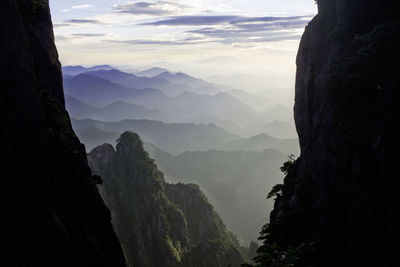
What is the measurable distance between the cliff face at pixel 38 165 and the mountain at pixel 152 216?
264 feet

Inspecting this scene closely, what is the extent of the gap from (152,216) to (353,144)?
3997 inches

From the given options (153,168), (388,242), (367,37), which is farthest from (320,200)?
(153,168)

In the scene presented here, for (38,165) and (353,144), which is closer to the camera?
(38,165)

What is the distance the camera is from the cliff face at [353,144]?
1641 centimetres

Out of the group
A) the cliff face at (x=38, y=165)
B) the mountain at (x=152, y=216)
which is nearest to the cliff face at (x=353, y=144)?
the cliff face at (x=38, y=165)

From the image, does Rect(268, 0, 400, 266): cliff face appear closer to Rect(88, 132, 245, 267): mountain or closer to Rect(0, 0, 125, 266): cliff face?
Rect(0, 0, 125, 266): cliff face

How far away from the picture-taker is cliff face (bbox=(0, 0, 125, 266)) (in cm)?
1622

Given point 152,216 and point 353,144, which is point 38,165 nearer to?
point 353,144

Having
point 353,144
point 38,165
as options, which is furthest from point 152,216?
Answer: point 353,144

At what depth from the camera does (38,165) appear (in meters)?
17.9

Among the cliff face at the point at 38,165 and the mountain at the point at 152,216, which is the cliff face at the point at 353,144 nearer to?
the cliff face at the point at 38,165

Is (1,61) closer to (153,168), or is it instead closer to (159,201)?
(159,201)

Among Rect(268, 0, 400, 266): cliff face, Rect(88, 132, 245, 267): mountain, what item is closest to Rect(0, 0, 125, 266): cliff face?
Rect(268, 0, 400, 266): cliff face

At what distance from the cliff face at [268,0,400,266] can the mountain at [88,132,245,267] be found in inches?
3056
